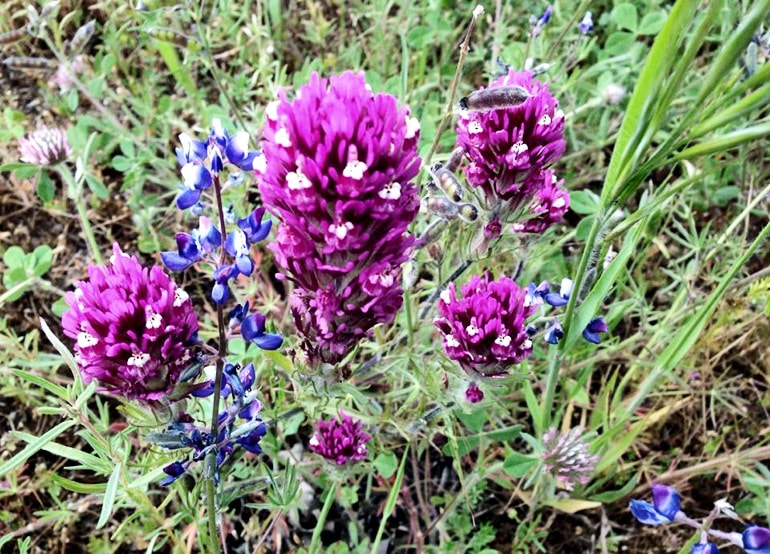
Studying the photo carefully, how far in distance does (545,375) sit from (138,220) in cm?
200

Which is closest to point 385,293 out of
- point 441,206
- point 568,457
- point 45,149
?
point 441,206

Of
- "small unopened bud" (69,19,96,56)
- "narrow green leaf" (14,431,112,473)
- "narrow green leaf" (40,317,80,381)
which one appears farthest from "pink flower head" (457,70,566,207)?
"small unopened bud" (69,19,96,56)

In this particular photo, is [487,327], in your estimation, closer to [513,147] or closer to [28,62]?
[513,147]

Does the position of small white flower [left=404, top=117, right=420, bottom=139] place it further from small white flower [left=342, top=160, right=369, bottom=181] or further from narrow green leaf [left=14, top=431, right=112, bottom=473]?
narrow green leaf [left=14, top=431, right=112, bottom=473]

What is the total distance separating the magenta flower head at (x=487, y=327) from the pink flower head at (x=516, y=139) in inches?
11.6

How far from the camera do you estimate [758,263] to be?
11.1ft

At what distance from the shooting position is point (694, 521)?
1.57 meters

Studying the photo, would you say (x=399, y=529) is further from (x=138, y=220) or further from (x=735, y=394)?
(x=138, y=220)

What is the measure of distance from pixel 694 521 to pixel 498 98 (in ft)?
3.46

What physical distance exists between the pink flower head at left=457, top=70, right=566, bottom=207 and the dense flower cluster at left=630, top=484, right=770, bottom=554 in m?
0.85

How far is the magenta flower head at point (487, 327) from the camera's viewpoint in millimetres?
1890

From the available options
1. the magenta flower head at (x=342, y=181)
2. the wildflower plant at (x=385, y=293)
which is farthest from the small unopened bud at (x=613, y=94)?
the magenta flower head at (x=342, y=181)

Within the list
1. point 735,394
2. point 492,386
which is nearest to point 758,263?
point 735,394

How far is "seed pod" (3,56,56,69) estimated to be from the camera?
10.5ft
